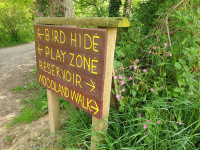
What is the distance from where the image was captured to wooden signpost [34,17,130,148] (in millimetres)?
1216

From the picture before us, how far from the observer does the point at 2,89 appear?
163 inches

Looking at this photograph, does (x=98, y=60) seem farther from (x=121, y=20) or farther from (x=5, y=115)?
(x=5, y=115)

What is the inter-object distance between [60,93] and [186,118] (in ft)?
4.23

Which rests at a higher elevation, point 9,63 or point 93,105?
point 93,105

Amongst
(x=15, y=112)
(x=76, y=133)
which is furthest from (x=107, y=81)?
(x=15, y=112)

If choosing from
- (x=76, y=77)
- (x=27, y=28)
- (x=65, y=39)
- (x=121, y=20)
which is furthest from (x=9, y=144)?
(x=27, y=28)

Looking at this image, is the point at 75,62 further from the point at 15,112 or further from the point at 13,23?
the point at 13,23

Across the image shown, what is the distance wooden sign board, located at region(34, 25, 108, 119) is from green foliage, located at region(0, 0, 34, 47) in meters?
9.30

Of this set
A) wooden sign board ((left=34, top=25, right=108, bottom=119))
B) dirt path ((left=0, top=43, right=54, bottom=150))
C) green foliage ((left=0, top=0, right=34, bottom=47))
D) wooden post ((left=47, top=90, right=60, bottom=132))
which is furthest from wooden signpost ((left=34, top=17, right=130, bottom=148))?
green foliage ((left=0, top=0, right=34, bottom=47))

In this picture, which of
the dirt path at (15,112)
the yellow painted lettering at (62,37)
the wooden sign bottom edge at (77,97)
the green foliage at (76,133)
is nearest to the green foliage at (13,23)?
the dirt path at (15,112)

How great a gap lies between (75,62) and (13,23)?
10961mm

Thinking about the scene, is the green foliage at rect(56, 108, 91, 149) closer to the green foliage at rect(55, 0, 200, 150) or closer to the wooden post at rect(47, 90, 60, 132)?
the green foliage at rect(55, 0, 200, 150)

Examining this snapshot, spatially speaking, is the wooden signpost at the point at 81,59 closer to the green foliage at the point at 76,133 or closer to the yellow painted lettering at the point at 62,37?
the yellow painted lettering at the point at 62,37

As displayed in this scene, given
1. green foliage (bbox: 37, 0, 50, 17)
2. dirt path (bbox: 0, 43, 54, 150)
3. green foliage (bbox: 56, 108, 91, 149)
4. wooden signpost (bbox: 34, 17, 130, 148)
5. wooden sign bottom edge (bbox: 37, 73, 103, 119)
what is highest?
green foliage (bbox: 37, 0, 50, 17)
